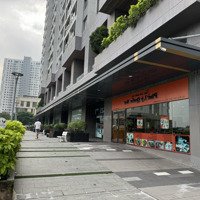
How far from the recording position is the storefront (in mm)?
10961

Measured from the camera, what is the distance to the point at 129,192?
6176 mm

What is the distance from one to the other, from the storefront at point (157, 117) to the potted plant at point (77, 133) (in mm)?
3027

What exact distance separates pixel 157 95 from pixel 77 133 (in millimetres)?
8519

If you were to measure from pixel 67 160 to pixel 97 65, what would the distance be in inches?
334

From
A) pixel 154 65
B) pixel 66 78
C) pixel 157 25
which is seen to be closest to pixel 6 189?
pixel 154 65

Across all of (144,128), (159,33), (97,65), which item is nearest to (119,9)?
(97,65)

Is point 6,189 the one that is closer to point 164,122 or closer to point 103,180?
point 103,180

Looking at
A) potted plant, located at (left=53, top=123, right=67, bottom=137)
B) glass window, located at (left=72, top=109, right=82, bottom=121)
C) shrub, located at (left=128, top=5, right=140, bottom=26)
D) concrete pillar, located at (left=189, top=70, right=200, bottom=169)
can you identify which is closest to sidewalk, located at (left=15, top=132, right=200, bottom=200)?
concrete pillar, located at (left=189, top=70, right=200, bottom=169)

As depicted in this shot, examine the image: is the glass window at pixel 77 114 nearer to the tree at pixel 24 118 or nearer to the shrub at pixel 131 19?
the shrub at pixel 131 19

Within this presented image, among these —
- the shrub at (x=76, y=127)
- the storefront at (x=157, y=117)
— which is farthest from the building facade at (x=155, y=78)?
the shrub at (x=76, y=127)

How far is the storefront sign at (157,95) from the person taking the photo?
11.0 metres

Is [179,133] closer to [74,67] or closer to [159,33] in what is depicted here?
[159,33]

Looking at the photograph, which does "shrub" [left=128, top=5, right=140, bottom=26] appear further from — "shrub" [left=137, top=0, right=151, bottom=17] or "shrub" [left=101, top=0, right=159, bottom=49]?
"shrub" [left=137, top=0, right=151, bottom=17]

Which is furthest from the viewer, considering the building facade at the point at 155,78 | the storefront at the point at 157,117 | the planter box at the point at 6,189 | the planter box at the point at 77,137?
the planter box at the point at 77,137
